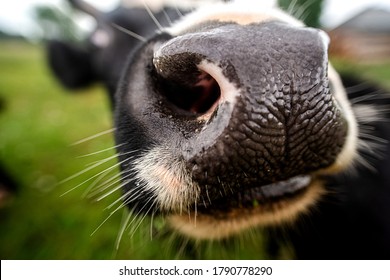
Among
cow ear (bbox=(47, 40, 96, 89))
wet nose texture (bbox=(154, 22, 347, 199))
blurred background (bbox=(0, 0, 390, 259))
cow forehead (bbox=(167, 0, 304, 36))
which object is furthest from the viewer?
cow ear (bbox=(47, 40, 96, 89))

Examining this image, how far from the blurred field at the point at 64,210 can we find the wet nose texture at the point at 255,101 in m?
0.38

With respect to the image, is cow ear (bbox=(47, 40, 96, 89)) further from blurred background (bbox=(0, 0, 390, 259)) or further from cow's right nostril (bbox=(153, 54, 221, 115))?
cow's right nostril (bbox=(153, 54, 221, 115))

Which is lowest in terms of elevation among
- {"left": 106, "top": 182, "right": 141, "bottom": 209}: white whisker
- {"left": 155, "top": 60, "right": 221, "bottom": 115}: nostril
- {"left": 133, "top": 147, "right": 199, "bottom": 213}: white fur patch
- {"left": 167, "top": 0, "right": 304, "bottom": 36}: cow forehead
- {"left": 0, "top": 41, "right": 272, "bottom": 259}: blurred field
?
{"left": 0, "top": 41, "right": 272, "bottom": 259}: blurred field

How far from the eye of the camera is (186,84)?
2.92ft

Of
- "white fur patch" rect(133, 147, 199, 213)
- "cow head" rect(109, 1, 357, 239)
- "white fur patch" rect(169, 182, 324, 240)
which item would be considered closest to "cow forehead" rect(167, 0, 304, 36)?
"cow head" rect(109, 1, 357, 239)

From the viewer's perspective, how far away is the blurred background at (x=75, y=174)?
1.66 meters

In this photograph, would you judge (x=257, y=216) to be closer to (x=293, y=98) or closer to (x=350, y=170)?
(x=293, y=98)

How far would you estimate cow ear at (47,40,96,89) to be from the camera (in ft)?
9.26

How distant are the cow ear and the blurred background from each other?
9 cm

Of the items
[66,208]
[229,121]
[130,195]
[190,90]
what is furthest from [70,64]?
[229,121]

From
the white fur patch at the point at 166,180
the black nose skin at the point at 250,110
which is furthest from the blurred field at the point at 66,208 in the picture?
the black nose skin at the point at 250,110

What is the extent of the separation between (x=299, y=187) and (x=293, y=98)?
1.12ft

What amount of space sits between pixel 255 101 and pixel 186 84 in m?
0.16
